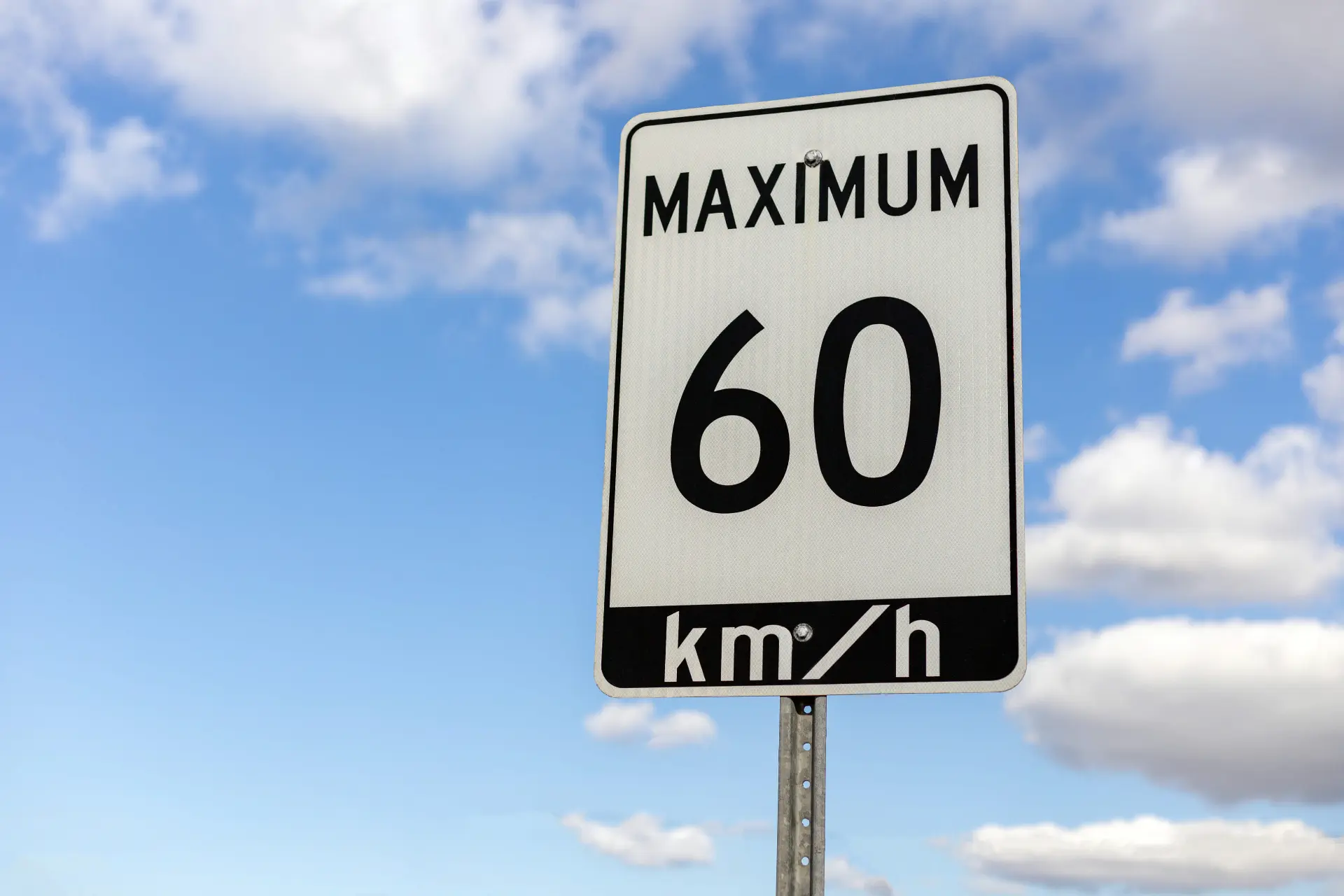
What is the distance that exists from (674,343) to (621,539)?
18.3 inches

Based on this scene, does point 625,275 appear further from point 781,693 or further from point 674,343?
point 781,693

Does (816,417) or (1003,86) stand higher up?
(1003,86)

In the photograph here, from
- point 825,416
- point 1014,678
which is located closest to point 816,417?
point 825,416

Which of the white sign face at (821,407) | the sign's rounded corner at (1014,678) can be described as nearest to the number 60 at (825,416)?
the white sign face at (821,407)

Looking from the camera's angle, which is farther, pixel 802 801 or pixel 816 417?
pixel 816 417

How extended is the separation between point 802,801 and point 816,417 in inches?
31.4

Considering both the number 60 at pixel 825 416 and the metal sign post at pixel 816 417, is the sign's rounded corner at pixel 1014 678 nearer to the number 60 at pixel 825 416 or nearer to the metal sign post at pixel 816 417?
the metal sign post at pixel 816 417

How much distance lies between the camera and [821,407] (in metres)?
2.82

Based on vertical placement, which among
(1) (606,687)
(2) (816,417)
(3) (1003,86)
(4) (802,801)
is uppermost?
(3) (1003,86)

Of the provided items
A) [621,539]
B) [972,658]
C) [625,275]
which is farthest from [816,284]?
[972,658]

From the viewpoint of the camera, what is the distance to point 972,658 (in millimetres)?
2586

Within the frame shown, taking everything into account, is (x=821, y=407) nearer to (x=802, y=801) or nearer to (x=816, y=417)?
(x=816, y=417)

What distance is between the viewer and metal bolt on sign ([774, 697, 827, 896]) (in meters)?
2.48

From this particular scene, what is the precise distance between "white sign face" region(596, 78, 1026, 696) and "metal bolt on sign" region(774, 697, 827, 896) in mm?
68
